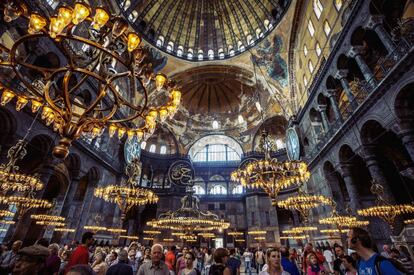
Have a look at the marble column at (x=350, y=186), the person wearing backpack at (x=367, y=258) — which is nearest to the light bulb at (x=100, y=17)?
the person wearing backpack at (x=367, y=258)

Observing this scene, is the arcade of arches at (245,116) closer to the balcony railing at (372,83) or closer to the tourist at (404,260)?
the balcony railing at (372,83)

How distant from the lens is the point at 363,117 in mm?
8633

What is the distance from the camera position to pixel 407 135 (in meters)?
6.52

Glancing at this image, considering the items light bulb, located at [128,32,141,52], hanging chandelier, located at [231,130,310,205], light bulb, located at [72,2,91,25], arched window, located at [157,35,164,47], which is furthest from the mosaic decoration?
light bulb, located at [72,2,91,25]

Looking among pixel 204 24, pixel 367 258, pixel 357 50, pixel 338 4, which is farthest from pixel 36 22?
pixel 204 24

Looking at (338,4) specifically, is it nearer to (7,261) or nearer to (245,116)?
(245,116)

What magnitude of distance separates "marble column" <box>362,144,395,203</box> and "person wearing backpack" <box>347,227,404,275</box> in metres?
7.59

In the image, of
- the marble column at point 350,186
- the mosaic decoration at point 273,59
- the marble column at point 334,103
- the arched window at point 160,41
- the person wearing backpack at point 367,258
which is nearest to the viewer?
the person wearing backpack at point 367,258

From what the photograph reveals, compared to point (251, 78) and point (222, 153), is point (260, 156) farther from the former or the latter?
point (251, 78)

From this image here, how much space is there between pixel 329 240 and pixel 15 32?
18.9 metres

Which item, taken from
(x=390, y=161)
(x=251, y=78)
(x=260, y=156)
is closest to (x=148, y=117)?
(x=390, y=161)

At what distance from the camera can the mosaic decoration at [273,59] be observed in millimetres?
17547

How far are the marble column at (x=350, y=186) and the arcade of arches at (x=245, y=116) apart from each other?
0.17 feet

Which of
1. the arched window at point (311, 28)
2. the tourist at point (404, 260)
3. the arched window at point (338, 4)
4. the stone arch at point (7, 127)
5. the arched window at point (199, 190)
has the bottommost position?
the tourist at point (404, 260)
